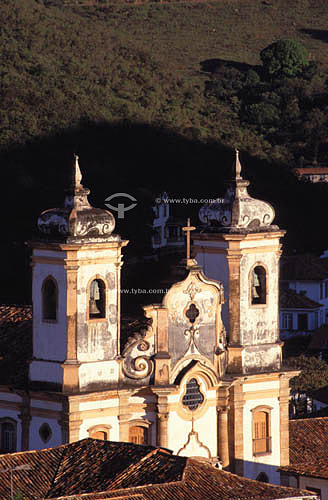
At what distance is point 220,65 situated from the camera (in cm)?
13075

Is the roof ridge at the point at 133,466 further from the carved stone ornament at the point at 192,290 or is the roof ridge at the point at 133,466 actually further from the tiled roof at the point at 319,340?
the tiled roof at the point at 319,340

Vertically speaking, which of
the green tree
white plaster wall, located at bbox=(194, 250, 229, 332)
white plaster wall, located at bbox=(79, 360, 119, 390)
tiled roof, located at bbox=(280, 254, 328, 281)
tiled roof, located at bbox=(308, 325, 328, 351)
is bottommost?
white plaster wall, located at bbox=(79, 360, 119, 390)

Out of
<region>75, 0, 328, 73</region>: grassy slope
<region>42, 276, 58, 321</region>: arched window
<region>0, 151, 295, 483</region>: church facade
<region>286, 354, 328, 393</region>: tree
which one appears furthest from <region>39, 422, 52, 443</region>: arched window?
<region>75, 0, 328, 73</region>: grassy slope

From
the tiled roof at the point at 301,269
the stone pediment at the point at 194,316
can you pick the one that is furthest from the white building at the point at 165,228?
the stone pediment at the point at 194,316

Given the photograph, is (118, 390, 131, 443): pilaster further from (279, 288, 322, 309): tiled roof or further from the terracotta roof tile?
(279, 288, 322, 309): tiled roof

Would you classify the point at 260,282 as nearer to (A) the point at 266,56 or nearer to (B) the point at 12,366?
(B) the point at 12,366

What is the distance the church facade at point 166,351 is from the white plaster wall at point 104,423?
0.07 feet

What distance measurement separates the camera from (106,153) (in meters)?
90.9

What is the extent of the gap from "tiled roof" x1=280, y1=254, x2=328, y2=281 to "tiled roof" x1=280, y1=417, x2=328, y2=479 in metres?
41.6

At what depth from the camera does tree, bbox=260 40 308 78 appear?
12288 centimetres

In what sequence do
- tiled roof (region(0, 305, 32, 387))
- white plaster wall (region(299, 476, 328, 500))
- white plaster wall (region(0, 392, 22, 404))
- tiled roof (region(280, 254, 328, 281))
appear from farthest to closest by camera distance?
tiled roof (region(280, 254, 328, 281))
white plaster wall (region(299, 476, 328, 500))
tiled roof (region(0, 305, 32, 387))
white plaster wall (region(0, 392, 22, 404))

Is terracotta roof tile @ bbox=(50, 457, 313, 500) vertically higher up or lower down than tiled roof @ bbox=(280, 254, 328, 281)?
lower down

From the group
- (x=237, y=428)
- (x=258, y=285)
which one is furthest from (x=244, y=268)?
(x=237, y=428)

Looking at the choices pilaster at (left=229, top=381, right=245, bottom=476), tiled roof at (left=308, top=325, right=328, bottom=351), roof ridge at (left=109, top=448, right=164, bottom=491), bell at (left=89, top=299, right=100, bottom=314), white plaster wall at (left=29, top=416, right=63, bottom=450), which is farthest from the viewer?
tiled roof at (left=308, top=325, right=328, bottom=351)
